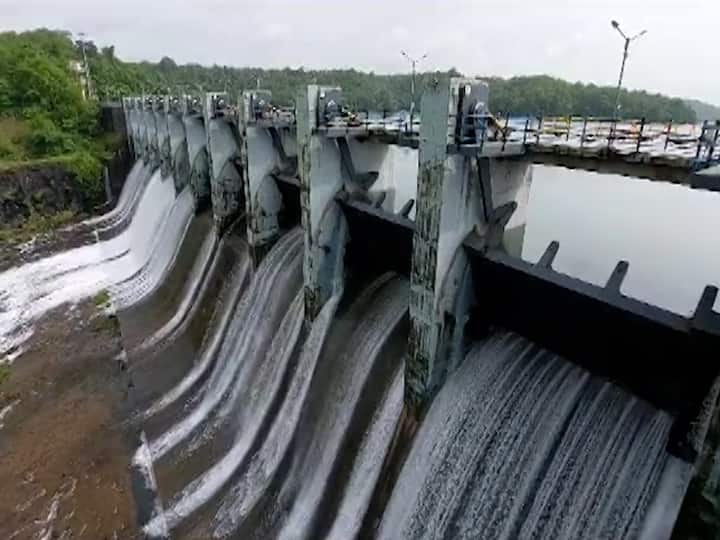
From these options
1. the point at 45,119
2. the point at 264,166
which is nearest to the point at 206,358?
the point at 264,166

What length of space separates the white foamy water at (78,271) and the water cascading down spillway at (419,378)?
26.1ft

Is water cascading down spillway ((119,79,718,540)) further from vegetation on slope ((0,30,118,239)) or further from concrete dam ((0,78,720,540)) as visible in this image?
vegetation on slope ((0,30,118,239))

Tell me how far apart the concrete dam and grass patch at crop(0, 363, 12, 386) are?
5.24 feet

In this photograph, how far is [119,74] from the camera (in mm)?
66938

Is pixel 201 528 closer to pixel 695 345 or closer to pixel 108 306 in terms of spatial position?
pixel 695 345

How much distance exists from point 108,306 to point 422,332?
15.3 meters

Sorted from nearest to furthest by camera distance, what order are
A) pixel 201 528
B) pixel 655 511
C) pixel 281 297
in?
pixel 655 511, pixel 201 528, pixel 281 297

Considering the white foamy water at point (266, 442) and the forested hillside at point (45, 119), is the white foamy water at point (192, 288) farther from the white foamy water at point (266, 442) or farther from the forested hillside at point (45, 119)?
the forested hillside at point (45, 119)

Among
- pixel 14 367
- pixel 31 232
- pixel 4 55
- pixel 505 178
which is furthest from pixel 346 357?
pixel 4 55

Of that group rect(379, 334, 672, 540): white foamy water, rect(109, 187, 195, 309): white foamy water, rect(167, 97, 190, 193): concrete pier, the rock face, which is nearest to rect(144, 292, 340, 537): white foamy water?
rect(379, 334, 672, 540): white foamy water

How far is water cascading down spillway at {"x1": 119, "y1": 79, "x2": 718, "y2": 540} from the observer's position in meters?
6.82

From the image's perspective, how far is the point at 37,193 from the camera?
103ft

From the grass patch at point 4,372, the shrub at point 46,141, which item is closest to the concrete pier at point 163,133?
the shrub at point 46,141

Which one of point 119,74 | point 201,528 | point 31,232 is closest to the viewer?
point 201,528
